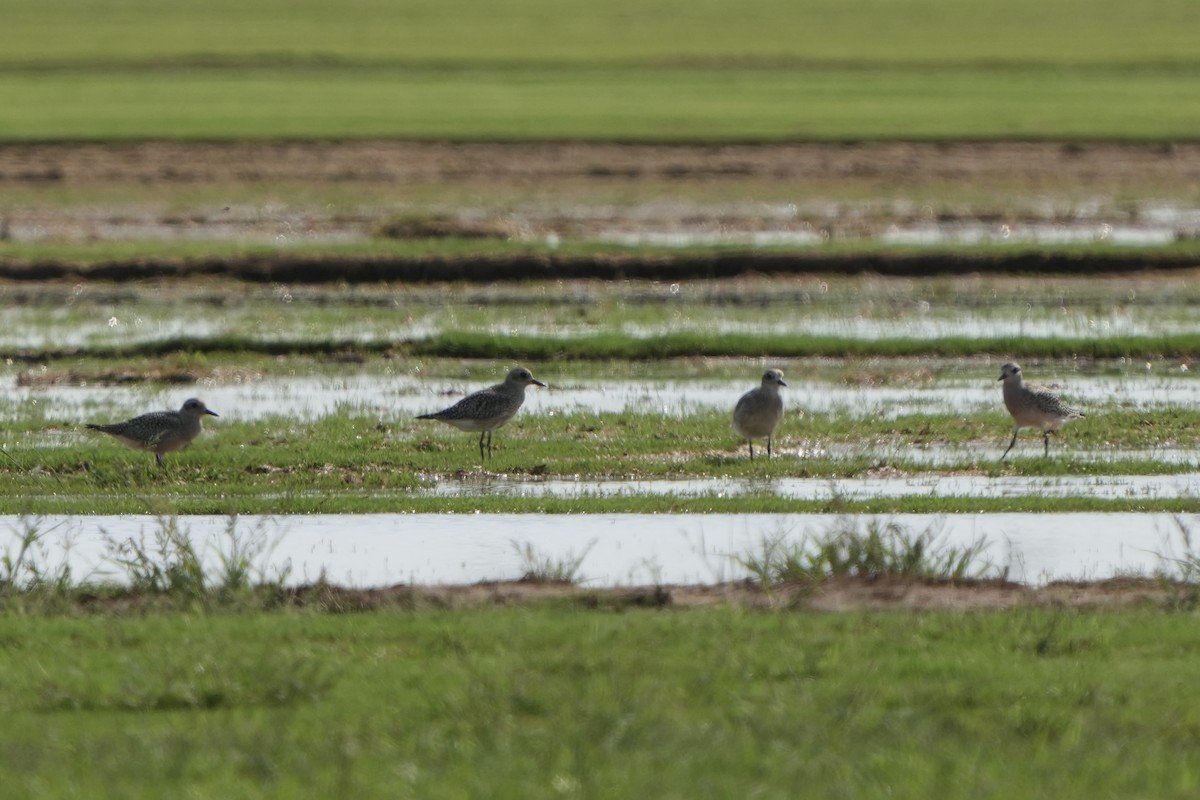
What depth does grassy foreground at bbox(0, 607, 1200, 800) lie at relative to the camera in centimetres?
791

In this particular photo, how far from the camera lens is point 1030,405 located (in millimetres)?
16984

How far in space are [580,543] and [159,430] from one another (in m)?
4.53

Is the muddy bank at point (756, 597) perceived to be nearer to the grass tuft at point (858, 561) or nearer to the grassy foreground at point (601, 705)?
the grass tuft at point (858, 561)

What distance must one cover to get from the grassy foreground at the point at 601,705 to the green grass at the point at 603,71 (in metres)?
35.3

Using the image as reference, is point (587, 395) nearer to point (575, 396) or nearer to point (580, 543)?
point (575, 396)

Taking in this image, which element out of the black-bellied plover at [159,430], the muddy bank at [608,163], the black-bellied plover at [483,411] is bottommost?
the black-bellied plover at [159,430]

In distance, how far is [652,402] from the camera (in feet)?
65.8

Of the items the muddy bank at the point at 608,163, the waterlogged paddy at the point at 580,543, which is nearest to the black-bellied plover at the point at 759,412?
the waterlogged paddy at the point at 580,543

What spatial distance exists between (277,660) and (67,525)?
5349mm

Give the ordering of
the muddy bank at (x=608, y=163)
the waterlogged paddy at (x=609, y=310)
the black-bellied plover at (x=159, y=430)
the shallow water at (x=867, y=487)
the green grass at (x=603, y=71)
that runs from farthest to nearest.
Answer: the green grass at (x=603, y=71)
the muddy bank at (x=608, y=163)
the waterlogged paddy at (x=609, y=310)
the black-bellied plover at (x=159, y=430)
the shallow water at (x=867, y=487)

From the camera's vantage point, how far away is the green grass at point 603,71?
46906 mm

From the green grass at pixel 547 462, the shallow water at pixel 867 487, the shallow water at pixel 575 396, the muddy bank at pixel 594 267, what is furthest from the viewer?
the muddy bank at pixel 594 267

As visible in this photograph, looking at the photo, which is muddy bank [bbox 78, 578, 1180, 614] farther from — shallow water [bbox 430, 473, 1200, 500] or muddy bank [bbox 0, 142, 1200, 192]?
muddy bank [bbox 0, 142, 1200, 192]

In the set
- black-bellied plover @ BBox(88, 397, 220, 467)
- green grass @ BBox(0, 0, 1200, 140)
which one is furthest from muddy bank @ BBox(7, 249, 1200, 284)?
green grass @ BBox(0, 0, 1200, 140)
